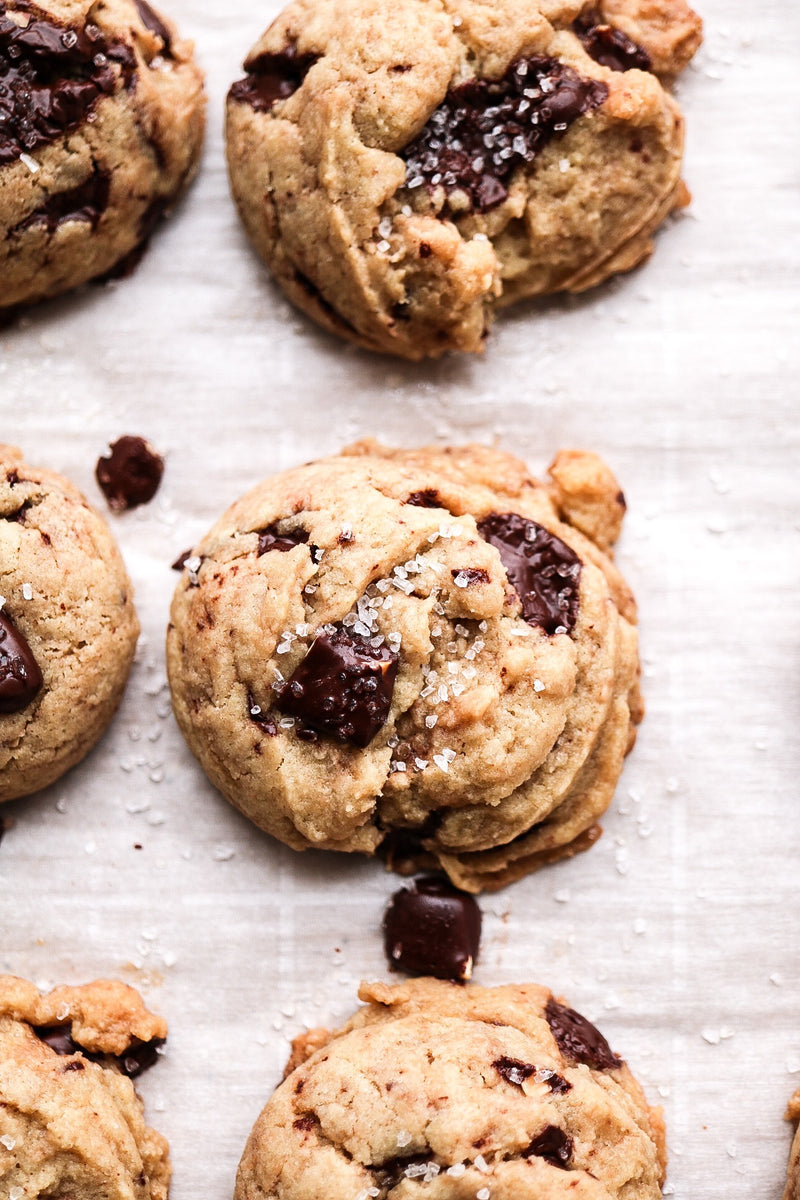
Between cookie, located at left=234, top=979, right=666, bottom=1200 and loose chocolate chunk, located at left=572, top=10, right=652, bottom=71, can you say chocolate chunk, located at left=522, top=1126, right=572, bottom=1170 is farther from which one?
loose chocolate chunk, located at left=572, top=10, right=652, bottom=71

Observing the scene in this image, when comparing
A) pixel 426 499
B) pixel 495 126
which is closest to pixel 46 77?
pixel 495 126

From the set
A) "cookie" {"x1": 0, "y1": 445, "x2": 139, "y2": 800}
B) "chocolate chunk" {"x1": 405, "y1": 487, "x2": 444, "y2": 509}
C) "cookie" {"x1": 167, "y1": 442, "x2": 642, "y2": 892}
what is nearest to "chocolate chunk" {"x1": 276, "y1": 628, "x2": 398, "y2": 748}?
"cookie" {"x1": 167, "y1": 442, "x2": 642, "y2": 892}

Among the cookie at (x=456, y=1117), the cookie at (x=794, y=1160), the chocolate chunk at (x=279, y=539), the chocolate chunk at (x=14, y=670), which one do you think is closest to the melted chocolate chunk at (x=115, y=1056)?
the cookie at (x=456, y=1117)

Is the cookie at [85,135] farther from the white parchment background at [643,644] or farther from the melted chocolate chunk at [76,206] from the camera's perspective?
the white parchment background at [643,644]

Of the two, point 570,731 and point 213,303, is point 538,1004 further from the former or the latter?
point 213,303

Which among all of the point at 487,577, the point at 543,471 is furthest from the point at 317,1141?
the point at 543,471

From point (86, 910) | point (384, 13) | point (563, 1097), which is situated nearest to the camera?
point (563, 1097)
